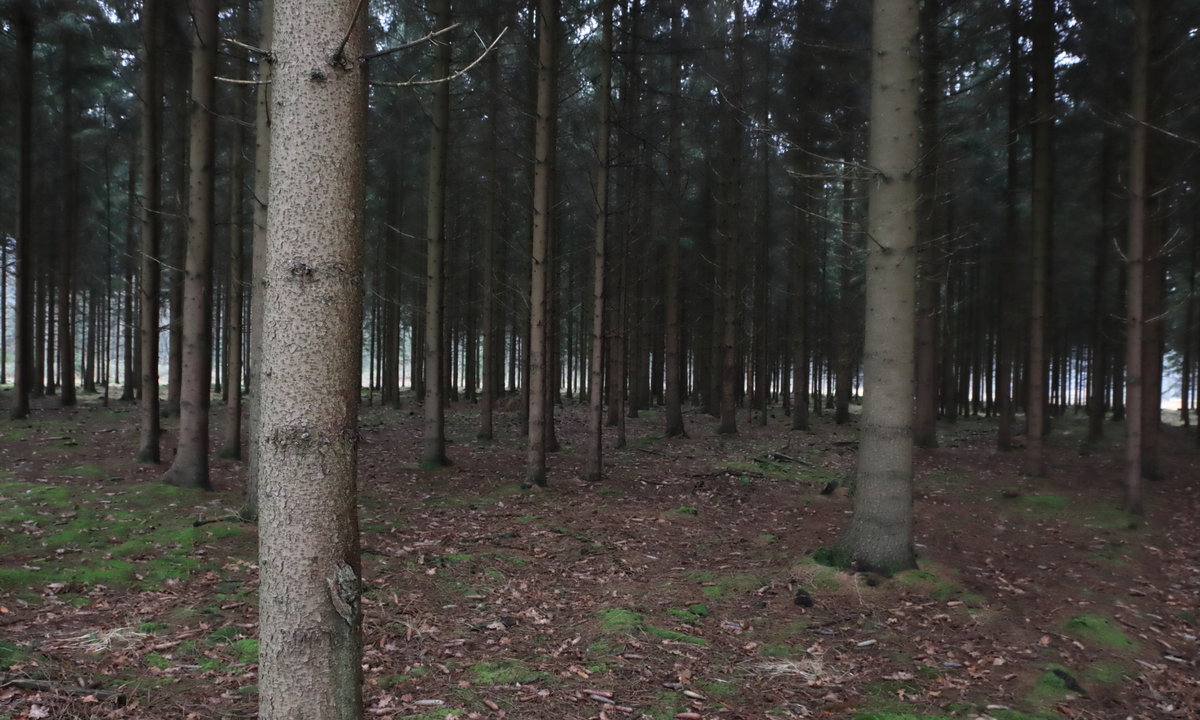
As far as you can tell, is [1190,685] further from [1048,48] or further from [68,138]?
[68,138]

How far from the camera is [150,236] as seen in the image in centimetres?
1080

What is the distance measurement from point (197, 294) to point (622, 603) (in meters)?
7.41

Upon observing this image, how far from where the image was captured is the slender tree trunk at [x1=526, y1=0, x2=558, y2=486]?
36.4 ft

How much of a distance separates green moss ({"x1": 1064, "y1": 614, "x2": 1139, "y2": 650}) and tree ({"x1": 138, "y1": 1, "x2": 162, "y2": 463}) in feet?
40.1

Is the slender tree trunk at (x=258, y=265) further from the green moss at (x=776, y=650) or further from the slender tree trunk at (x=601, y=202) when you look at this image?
the green moss at (x=776, y=650)

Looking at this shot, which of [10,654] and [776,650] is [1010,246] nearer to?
[776,650]

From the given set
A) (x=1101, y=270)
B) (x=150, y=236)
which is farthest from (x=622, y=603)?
(x=1101, y=270)

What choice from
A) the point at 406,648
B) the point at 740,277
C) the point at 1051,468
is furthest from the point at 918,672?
the point at 740,277

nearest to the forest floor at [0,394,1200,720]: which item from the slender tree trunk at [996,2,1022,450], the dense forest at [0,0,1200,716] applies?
the dense forest at [0,0,1200,716]

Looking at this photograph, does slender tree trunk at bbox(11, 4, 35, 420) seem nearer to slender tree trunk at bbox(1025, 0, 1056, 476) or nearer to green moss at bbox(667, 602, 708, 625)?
green moss at bbox(667, 602, 708, 625)

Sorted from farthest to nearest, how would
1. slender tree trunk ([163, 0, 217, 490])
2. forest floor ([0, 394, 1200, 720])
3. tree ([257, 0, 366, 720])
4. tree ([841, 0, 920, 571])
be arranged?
1. slender tree trunk ([163, 0, 217, 490])
2. tree ([841, 0, 920, 571])
3. forest floor ([0, 394, 1200, 720])
4. tree ([257, 0, 366, 720])

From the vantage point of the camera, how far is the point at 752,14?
18609 mm

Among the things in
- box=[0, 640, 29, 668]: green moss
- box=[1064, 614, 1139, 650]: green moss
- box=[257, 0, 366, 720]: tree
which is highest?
box=[257, 0, 366, 720]: tree

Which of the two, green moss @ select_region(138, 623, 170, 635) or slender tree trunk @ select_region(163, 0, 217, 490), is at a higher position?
slender tree trunk @ select_region(163, 0, 217, 490)
